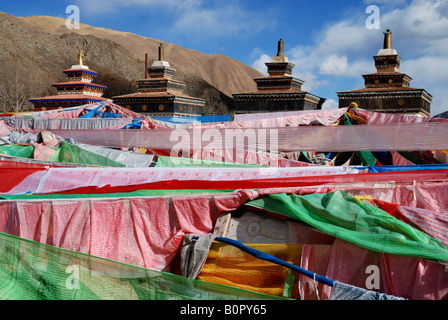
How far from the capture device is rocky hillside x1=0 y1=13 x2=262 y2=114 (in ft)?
157

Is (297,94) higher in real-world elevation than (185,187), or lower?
higher

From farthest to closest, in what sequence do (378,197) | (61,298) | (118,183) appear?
1. (118,183)
2. (378,197)
3. (61,298)

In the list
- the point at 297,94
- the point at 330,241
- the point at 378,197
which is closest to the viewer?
the point at 330,241

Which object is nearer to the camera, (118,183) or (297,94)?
(118,183)

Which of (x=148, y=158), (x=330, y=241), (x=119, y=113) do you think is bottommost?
(x=330, y=241)

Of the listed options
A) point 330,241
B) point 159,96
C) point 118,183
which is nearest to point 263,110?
point 159,96

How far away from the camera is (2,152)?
32.1ft

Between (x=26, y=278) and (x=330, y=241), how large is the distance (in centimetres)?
281

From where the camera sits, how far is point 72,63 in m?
57.6

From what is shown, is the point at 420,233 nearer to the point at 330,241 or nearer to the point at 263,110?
the point at 330,241

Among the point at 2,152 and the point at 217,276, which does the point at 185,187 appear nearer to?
the point at 217,276

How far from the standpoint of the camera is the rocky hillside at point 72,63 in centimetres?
4784

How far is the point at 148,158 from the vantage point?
934 centimetres
